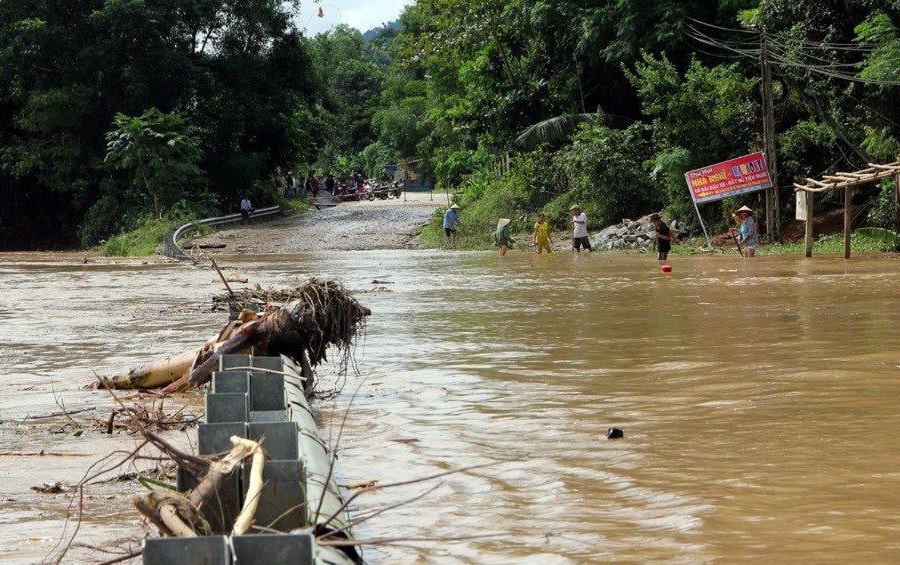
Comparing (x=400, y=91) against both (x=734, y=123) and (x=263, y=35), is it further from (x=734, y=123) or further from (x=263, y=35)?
(x=734, y=123)

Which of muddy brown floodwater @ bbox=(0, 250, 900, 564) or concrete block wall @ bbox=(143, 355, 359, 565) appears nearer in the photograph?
concrete block wall @ bbox=(143, 355, 359, 565)

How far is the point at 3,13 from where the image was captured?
142ft

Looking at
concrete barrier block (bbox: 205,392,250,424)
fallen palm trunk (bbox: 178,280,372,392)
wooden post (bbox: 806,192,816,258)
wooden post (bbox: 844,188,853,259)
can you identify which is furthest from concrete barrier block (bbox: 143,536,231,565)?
wooden post (bbox: 806,192,816,258)

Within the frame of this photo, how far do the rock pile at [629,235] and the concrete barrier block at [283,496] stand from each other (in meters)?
26.6

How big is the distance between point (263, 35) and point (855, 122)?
27.3m

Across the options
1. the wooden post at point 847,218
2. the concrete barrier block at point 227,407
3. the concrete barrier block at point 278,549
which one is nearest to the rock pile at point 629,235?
the wooden post at point 847,218

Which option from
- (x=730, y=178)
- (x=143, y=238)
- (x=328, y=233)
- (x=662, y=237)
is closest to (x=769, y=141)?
(x=730, y=178)

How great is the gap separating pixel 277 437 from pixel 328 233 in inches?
1427

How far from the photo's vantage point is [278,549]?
10.1 feet

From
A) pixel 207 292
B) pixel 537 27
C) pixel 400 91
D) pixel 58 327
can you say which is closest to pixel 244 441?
pixel 58 327

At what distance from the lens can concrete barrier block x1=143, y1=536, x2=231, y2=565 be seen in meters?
2.98

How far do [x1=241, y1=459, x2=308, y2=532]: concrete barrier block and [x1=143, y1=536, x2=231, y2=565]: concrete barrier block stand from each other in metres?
0.89

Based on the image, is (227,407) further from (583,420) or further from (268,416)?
(583,420)

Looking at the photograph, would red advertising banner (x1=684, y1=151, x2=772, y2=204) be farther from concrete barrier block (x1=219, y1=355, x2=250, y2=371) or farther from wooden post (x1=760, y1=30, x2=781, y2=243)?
concrete barrier block (x1=219, y1=355, x2=250, y2=371)
